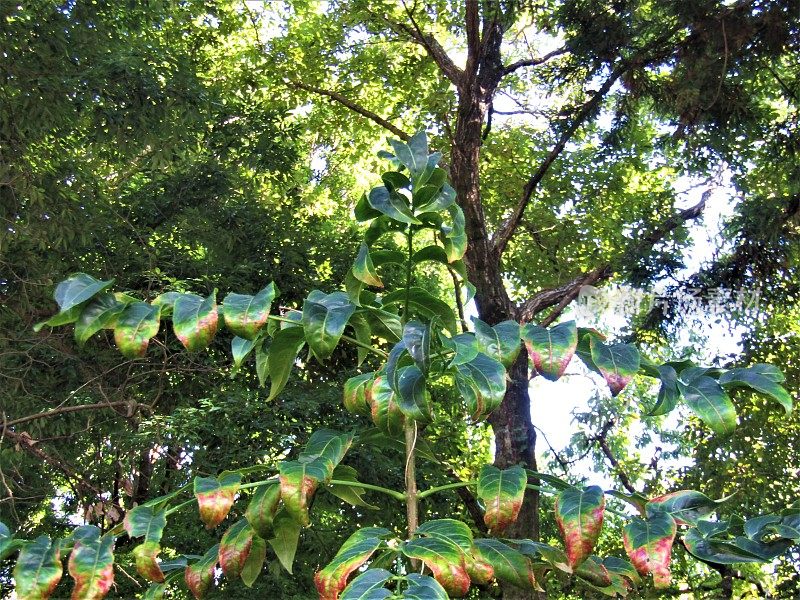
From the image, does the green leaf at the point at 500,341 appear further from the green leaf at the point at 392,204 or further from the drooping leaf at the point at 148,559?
the drooping leaf at the point at 148,559

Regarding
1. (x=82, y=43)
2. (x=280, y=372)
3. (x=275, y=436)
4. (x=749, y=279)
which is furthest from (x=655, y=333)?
(x=280, y=372)

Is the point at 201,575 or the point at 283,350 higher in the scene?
the point at 283,350

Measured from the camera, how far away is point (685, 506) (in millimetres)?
972

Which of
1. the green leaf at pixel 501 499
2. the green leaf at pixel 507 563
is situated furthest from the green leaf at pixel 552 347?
the green leaf at pixel 507 563

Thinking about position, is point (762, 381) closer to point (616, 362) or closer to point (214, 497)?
point (616, 362)

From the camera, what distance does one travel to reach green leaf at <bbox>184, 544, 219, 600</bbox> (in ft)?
3.52

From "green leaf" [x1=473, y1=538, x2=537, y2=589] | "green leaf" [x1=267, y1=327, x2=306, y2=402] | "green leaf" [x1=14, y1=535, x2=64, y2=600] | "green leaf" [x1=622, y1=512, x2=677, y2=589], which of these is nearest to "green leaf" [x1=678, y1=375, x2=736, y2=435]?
"green leaf" [x1=622, y1=512, x2=677, y2=589]

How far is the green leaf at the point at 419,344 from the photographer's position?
0.85m

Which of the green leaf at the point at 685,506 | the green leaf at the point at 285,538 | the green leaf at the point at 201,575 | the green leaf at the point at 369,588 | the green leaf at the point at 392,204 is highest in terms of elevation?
the green leaf at the point at 392,204

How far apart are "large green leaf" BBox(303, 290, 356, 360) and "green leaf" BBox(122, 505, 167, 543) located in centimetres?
25

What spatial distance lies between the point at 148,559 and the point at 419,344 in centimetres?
38

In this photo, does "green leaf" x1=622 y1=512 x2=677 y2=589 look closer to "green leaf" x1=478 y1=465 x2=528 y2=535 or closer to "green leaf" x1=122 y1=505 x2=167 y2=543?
"green leaf" x1=478 y1=465 x2=528 y2=535

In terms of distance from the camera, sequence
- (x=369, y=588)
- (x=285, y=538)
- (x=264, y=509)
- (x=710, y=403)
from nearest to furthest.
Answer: (x=369, y=588)
(x=710, y=403)
(x=264, y=509)
(x=285, y=538)

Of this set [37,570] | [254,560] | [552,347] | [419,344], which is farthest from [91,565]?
[552,347]
